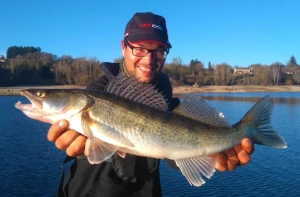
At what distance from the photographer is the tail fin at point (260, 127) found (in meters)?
4.04

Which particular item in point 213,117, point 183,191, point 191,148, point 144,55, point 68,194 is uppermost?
point 144,55

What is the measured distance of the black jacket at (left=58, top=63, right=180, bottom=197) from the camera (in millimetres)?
4074

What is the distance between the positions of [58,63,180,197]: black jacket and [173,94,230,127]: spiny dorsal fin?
34.0 inches

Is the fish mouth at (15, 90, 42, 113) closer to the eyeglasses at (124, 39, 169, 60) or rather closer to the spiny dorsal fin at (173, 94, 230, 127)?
the eyeglasses at (124, 39, 169, 60)

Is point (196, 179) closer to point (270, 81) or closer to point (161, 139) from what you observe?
point (161, 139)

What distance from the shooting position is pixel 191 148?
3.85 m

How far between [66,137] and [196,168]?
5.47 ft

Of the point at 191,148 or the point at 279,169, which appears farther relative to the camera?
the point at 279,169

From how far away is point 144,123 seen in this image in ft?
12.2

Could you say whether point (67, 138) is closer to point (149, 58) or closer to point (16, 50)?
point (149, 58)

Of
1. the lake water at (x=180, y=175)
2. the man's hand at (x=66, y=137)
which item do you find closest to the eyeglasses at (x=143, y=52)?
the man's hand at (x=66, y=137)

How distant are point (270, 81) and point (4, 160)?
9124 cm

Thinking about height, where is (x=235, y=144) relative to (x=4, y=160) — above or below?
above

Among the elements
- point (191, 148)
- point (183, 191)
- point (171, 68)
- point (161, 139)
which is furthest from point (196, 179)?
point (171, 68)
